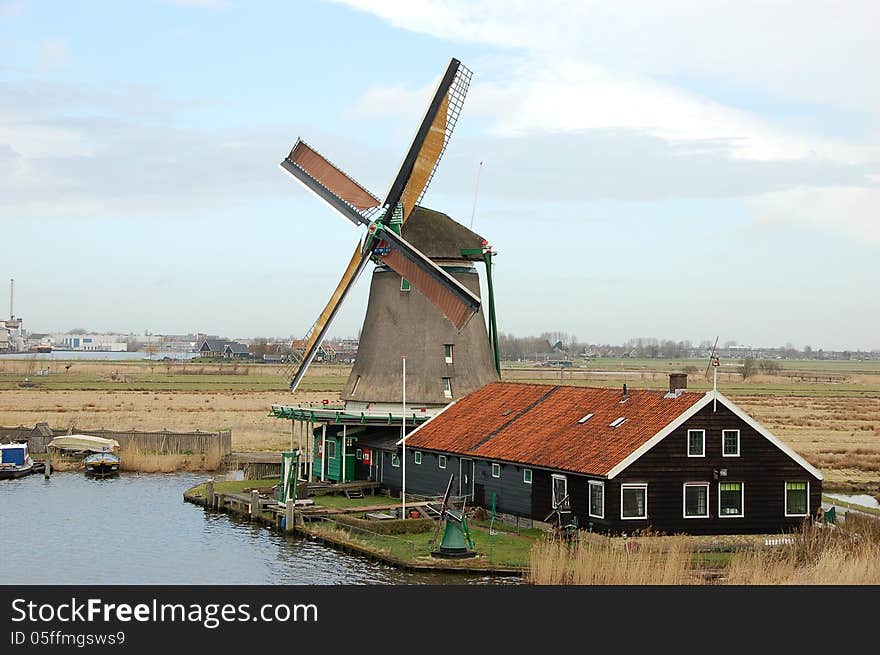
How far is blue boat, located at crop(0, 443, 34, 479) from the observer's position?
1841 inches

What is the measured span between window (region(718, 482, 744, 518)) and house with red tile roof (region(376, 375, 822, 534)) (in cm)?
3

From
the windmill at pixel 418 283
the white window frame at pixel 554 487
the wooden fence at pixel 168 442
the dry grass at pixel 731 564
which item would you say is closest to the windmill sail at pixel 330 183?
the windmill at pixel 418 283

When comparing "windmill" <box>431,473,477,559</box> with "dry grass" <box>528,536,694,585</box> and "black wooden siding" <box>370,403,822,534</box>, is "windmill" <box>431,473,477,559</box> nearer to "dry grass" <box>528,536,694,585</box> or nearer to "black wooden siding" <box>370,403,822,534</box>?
"dry grass" <box>528,536,694,585</box>

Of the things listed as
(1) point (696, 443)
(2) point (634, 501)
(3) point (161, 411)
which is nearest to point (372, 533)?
(2) point (634, 501)

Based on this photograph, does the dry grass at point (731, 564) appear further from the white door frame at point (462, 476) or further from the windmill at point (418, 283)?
the windmill at point (418, 283)

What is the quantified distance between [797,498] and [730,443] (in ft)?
8.48

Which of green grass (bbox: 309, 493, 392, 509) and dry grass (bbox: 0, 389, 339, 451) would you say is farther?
dry grass (bbox: 0, 389, 339, 451)

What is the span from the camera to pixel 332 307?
4500cm

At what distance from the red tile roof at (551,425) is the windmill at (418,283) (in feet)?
7.20

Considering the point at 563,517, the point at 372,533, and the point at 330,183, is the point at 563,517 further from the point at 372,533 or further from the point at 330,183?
the point at 330,183

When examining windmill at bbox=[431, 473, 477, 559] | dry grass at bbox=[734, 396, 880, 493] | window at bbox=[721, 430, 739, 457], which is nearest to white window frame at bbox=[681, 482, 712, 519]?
window at bbox=[721, 430, 739, 457]

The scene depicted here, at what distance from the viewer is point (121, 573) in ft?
92.4
